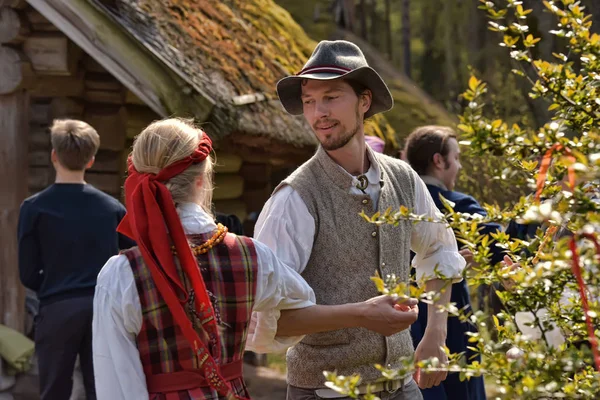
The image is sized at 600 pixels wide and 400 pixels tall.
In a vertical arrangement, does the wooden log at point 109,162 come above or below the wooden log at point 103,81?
below

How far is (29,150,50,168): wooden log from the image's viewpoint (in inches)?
298

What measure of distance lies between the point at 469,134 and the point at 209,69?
5114mm

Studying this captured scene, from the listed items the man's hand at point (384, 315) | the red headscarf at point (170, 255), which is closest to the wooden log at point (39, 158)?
the red headscarf at point (170, 255)

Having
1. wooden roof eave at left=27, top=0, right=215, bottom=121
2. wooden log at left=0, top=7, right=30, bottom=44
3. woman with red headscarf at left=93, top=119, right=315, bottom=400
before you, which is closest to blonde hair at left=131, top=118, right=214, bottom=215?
woman with red headscarf at left=93, top=119, right=315, bottom=400

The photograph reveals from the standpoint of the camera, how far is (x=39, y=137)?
24.8ft

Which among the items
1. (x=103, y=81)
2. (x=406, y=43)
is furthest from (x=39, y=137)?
(x=406, y=43)

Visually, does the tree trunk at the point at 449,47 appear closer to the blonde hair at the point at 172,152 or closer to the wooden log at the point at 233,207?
the wooden log at the point at 233,207

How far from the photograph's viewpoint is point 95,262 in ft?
18.0

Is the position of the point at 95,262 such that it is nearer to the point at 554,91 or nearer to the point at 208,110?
the point at 208,110

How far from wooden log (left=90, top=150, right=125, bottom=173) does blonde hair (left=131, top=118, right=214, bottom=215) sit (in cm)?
458

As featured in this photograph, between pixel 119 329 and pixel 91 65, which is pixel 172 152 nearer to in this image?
pixel 119 329

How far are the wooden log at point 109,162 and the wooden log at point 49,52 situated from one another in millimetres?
744

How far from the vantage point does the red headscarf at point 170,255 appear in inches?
113

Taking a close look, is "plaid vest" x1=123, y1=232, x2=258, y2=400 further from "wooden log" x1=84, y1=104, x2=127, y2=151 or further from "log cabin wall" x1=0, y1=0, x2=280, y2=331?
"wooden log" x1=84, y1=104, x2=127, y2=151
